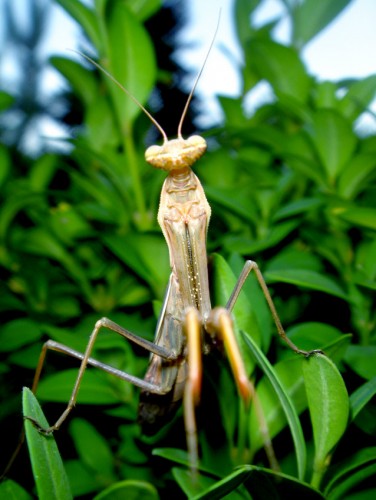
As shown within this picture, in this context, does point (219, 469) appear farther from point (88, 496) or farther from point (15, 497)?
point (88, 496)

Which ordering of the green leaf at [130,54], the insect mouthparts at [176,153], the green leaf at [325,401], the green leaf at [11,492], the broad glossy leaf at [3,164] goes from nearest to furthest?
the green leaf at [325,401], the green leaf at [11,492], the insect mouthparts at [176,153], the green leaf at [130,54], the broad glossy leaf at [3,164]

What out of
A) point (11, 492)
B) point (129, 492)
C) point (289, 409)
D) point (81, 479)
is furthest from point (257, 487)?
point (81, 479)

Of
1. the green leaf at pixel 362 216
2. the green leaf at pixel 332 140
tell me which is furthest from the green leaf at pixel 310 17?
the green leaf at pixel 362 216

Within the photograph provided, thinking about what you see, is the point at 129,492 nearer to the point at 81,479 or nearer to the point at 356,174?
the point at 81,479

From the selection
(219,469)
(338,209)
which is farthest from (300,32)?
(219,469)

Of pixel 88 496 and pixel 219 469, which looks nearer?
pixel 219 469

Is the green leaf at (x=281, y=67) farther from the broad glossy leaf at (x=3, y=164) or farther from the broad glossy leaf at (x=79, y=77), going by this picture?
the broad glossy leaf at (x=3, y=164)
